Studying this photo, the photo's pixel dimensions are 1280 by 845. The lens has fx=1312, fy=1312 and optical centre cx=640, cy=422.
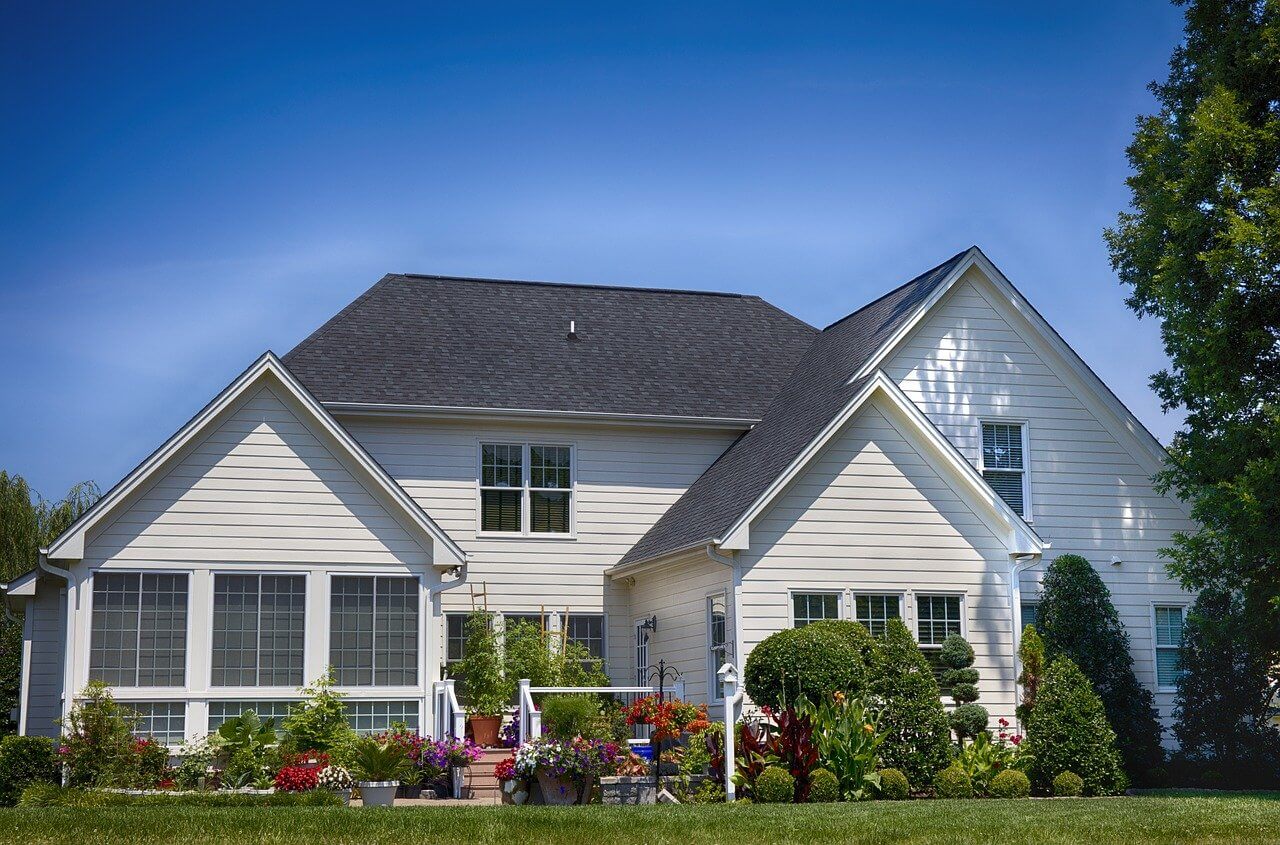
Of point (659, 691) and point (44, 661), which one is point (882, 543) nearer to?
point (659, 691)

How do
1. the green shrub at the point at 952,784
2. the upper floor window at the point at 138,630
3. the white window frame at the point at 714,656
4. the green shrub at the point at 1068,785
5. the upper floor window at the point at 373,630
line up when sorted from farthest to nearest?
1. the white window frame at the point at 714,656
2. the upper floor window at the point at 373,630
3. the upper floor window at the point at 138,630
4. the green shrub at the point at 1068,785
5. the green shrub at the point at 952,784

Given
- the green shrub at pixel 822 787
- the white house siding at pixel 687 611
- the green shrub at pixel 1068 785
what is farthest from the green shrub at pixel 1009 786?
the white house siding at pixel 687 611

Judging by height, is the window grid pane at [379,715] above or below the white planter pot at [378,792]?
above

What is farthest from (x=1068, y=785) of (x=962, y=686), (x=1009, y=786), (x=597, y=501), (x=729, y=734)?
(x=597, y=501)

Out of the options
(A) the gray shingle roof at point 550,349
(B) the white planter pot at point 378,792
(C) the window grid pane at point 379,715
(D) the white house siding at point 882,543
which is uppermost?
(A) the gray shingle roof at point 550,349

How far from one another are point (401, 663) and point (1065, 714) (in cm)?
1004

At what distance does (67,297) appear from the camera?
25.9 meters

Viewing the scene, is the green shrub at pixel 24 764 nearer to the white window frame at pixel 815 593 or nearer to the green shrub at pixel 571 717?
the green shrub at pixel 571 717

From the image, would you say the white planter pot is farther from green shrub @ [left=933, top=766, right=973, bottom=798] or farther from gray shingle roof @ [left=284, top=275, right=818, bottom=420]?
gray shingle roof @ [left=284, top=275, right=818, bottom=420]

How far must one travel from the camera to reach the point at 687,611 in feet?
72.6

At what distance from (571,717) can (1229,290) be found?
11.3 meters

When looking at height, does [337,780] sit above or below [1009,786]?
above

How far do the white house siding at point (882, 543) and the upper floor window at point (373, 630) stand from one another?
212 inches

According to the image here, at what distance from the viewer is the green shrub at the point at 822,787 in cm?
1596
